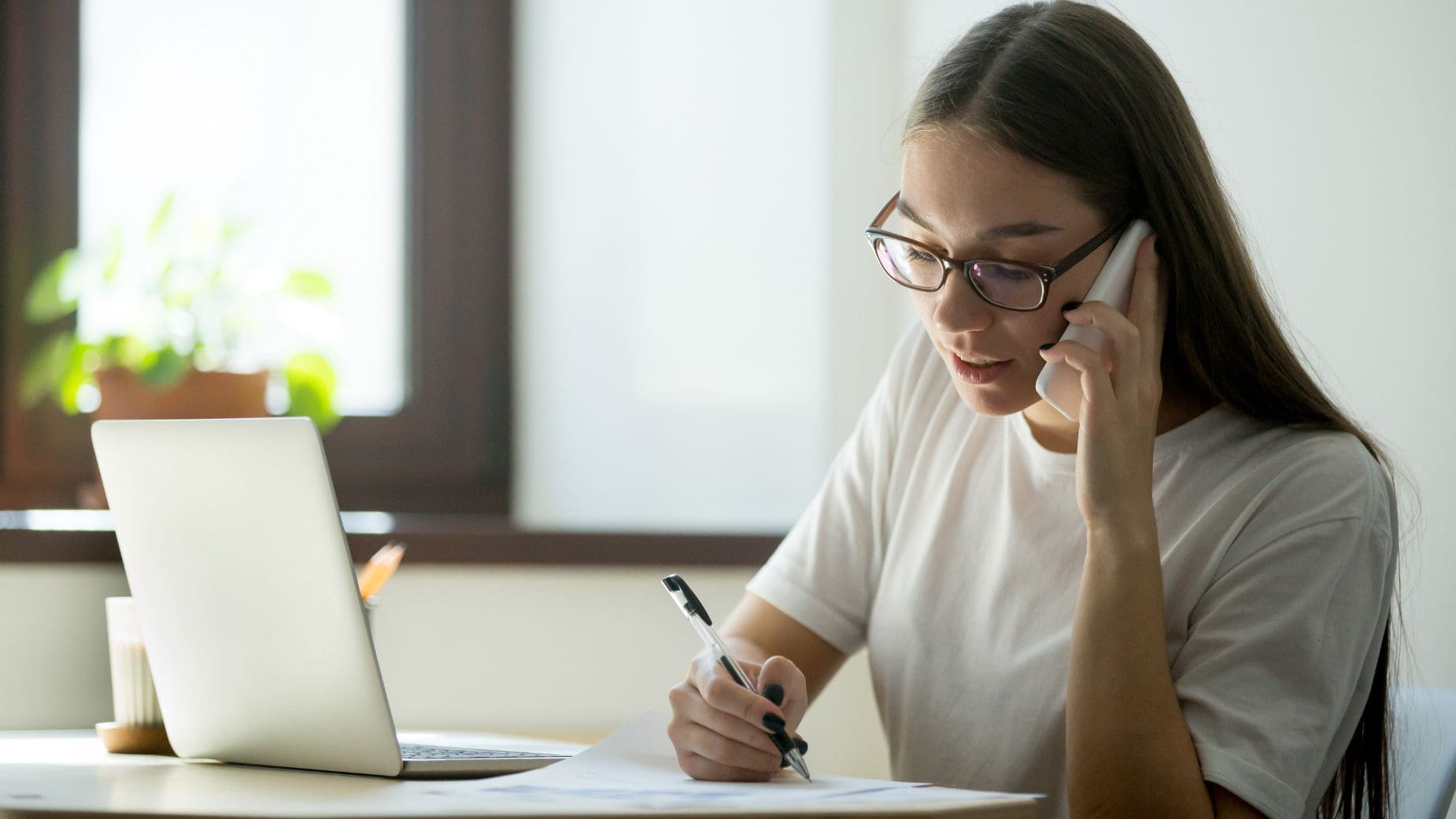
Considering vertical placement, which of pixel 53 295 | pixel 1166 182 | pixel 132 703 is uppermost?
pixel 1166 182

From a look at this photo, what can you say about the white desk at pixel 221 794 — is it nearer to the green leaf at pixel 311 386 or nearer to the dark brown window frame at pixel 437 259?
the green leaf at pixel 311 386

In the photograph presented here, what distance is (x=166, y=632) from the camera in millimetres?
1021

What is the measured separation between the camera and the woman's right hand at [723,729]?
2.99ft

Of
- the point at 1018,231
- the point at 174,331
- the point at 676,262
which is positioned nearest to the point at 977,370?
the point at 1018,231

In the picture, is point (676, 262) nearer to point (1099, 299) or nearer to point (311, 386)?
point (311, 386)

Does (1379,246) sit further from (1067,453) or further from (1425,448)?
(1067,453)

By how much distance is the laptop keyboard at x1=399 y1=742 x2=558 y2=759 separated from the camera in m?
0.96

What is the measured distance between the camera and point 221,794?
0.83 meters

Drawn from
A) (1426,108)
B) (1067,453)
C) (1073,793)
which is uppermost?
(1426,108)

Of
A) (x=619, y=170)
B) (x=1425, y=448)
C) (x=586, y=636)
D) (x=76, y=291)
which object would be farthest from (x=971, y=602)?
(x=76, y=291)

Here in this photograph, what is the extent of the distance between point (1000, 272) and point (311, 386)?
1.34m

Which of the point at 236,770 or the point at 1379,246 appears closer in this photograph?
the point at 236,770

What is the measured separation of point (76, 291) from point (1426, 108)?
1858mm

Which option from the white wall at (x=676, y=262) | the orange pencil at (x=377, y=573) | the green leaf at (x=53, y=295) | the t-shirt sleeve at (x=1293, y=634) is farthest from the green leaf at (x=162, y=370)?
the t-shirt sleeve at (x=1293, y=634)
